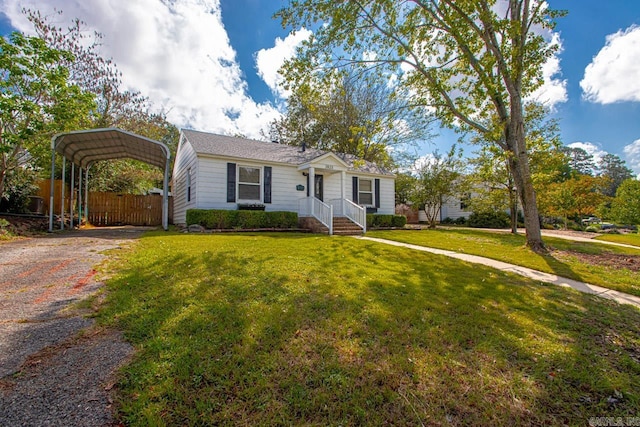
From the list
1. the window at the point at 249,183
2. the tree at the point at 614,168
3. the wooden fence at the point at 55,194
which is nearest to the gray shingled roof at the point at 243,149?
the window at the point at 249,183

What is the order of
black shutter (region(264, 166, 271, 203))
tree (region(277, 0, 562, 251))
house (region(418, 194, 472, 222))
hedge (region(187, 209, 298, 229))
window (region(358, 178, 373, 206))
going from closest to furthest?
tree (region(277, 0, 562, 251)) < hedge (region(187, 209, 298, 229)) < black shutter (region(264, 166, 271, 203)) < window (region(358, 178, 373, 206)) < house (region(418, 194, 472, 222))

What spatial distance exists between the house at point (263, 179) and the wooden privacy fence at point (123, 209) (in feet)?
3.58

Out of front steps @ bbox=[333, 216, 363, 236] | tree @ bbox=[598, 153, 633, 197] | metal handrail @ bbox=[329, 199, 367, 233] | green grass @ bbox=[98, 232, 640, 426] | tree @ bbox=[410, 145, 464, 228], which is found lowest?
green grass @ bbox=[98, 232, 640, 426]

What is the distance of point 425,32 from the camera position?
884 cm

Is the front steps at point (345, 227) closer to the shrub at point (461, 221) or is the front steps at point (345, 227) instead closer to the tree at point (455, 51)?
the tree at point (455, 51)

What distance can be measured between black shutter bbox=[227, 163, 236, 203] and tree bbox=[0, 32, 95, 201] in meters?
4.88

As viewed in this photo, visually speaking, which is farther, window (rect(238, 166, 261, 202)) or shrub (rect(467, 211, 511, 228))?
shrub (rect(467, 211, 511, 228))

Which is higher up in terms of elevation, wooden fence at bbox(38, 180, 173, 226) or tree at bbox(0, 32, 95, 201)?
tree at bbox(0, 32, 95, 201)

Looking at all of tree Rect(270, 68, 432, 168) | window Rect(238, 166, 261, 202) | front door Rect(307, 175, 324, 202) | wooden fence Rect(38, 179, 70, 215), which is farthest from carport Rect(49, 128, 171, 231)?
tree Rect(270, 68, 432, 168)

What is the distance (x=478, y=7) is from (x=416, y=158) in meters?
16.1

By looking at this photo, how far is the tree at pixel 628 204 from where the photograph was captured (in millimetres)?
19172

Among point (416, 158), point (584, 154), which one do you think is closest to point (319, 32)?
point (416, 158)

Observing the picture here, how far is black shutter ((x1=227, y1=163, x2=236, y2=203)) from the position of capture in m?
11.4

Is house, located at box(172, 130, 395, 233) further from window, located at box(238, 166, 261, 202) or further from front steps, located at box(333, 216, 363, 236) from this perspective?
front steps, located at box(333, 216, 363, 236)
